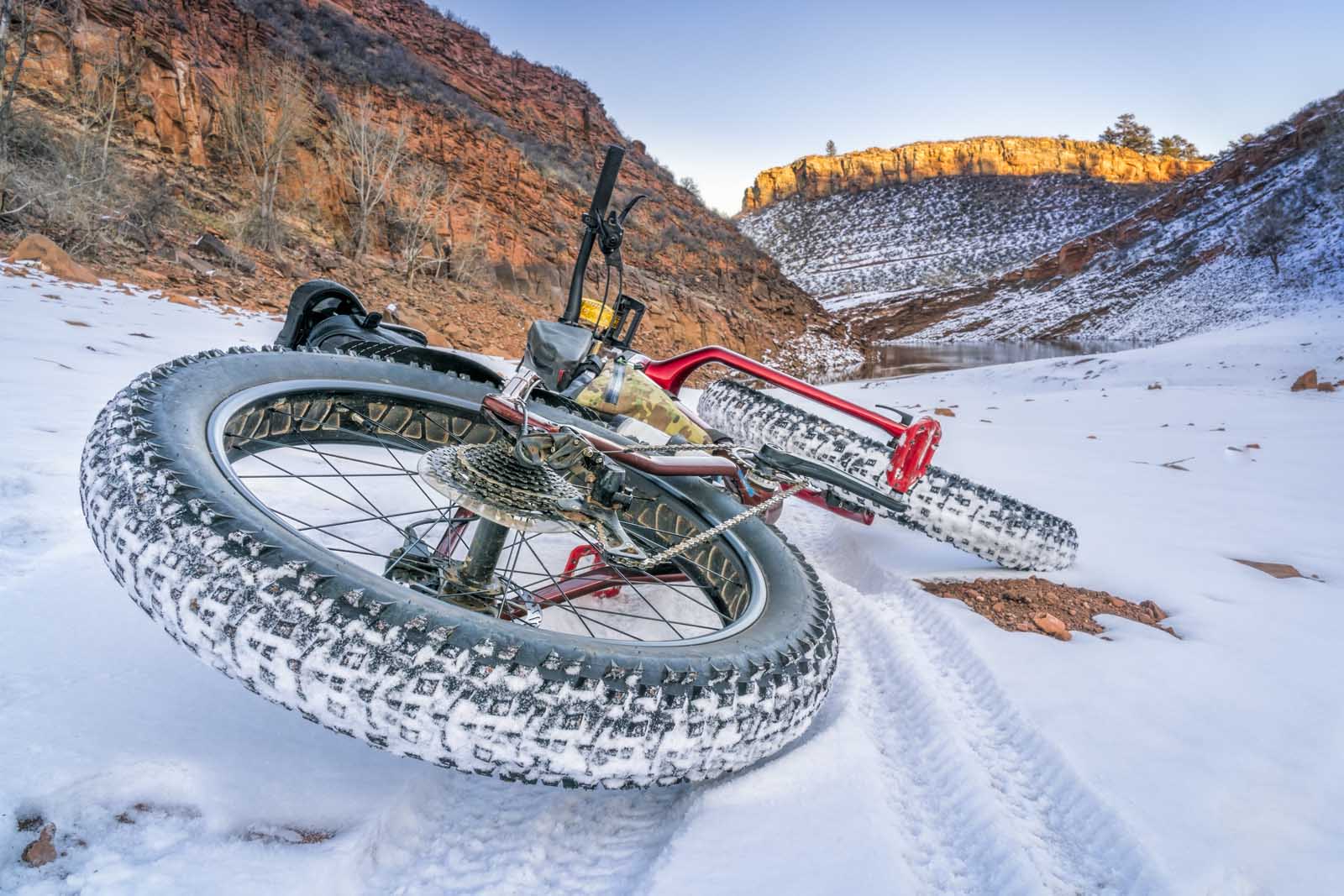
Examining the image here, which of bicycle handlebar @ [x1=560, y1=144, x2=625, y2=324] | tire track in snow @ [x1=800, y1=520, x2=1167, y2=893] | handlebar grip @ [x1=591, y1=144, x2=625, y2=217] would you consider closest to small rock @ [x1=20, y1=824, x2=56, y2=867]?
tire track in snow @ [x1=800, y1=520, x2=1167, y2=893]

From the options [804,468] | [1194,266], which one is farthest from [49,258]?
[1194,266]

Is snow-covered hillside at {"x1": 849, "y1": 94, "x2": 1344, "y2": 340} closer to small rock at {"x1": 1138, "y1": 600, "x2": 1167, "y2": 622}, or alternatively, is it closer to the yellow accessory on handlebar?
small rock at {"x1": 1138, "y1": 600, "x2": 1167, "y2": 622}

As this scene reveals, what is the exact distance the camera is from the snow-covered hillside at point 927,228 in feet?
148

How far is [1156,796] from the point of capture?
1.28m

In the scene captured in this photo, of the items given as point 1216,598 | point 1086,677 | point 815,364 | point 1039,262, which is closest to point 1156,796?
point 1086,677

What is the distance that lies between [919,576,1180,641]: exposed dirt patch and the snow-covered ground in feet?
0.27

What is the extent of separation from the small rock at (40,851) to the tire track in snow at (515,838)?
39cm

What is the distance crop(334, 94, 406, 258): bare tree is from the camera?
39.1 ft

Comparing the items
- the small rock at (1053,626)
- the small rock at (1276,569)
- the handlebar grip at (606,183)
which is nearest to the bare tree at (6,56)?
the handlebar grip at (606,183)

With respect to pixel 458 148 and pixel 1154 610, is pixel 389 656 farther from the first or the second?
pixel 458 148

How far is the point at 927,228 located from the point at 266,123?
53390 mm

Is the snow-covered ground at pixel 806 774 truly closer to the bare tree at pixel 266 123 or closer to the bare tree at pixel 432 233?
the bare tree at pixel 266 123

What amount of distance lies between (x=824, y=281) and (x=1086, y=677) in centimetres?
4885

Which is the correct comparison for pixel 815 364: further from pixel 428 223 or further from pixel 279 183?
Answer: pixel 279 183
